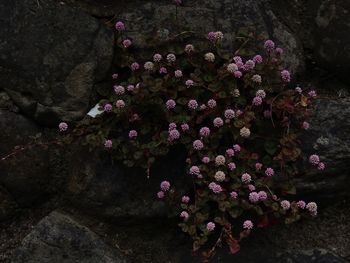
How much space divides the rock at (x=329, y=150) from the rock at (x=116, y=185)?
2.74ft

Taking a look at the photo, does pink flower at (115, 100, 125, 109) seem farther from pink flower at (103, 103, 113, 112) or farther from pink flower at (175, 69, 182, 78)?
pink flower at (175, 69, 182, 78)

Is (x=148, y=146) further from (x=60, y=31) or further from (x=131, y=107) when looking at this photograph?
(x=60, y=31)

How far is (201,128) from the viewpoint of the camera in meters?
3.46

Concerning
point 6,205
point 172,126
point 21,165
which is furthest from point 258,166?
point 6,205

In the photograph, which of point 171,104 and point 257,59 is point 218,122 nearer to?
point 171,104

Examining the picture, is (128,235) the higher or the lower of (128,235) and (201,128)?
the lower

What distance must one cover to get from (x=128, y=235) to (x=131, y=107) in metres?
0.83

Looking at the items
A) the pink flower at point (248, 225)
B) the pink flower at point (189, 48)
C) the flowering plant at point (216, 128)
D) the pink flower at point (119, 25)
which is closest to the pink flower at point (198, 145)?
the flowering plant at point (216, 128)

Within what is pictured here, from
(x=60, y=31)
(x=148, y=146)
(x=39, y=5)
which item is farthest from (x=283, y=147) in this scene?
(x=39, y=5)

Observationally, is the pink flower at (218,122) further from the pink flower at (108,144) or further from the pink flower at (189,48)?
the pink flower at (108,144)

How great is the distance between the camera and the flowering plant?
131 inches

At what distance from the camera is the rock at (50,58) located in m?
3.52

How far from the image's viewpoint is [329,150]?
11.4 ft

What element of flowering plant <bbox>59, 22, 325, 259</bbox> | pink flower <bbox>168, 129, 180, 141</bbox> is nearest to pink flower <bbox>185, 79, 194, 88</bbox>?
flowering plant <bbox>59, 22, 325, 259</bbox>
